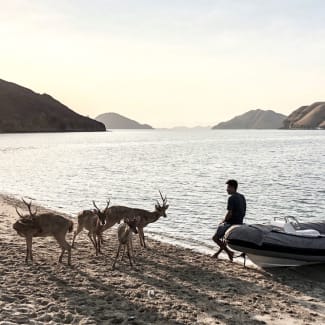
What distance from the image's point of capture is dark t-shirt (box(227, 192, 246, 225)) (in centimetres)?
1241

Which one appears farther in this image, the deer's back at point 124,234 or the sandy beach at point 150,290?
the deer's back at point 124,234

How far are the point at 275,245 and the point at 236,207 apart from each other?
135cm

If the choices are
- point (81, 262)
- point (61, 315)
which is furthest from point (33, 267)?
point (61, 315)

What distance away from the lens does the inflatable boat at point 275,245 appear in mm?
11875

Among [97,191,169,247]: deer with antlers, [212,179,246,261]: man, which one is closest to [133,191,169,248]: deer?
[97,191,169,247]: deer with antlers

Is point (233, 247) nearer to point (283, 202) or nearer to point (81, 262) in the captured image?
point (81, 262)

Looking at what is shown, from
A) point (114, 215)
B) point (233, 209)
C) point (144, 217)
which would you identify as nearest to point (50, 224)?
point (114, 215)

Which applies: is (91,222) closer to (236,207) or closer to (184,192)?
(236,207)

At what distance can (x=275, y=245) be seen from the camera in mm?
11898

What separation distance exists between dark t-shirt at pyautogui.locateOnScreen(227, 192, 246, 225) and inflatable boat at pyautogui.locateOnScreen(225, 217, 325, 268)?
462 mm

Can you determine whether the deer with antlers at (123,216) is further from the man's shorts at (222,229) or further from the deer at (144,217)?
the man's shorts at (222,229)

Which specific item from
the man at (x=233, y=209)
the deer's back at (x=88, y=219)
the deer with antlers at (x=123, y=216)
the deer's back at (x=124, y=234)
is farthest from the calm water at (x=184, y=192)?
the deer's back at (x=124, y=234)

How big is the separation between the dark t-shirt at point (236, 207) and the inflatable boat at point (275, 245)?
46 cm

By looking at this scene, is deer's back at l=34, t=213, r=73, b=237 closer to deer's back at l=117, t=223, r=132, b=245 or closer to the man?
deer's back at l=117, t=223, r=132, b=245
